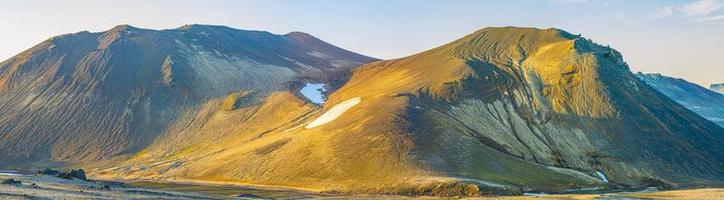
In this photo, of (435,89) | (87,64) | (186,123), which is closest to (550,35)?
(435,89)

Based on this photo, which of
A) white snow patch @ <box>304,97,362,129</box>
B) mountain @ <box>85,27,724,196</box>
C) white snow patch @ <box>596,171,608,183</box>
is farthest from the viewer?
white snow patch @ <box>304,97,362,129</box>

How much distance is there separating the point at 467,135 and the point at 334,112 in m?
34.2

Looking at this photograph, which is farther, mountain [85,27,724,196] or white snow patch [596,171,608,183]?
white snow patch [596,171,608,183]

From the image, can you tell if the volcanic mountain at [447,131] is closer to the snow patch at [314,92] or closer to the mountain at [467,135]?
the mountain at [467,135]

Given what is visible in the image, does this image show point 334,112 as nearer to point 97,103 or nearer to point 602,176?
point 602,176

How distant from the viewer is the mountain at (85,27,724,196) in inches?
4171

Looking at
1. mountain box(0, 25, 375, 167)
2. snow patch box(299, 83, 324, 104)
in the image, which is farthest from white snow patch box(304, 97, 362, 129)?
mountain box(0, 25, 375, 167)

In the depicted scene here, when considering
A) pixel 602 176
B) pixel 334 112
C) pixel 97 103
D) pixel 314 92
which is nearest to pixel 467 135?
pixel 602 176

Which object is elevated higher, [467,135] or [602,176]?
[467,135]

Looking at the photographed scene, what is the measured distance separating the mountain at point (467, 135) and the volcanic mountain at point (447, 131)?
34cm

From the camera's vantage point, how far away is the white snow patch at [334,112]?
447ft

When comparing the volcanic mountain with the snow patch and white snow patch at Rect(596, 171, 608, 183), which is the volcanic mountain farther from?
the snow patch

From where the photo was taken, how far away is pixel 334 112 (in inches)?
5679

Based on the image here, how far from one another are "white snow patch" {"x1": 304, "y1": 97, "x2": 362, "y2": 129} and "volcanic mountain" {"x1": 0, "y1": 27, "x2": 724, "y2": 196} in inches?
26.0
